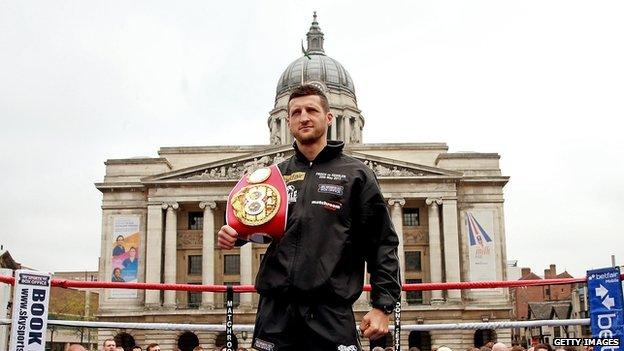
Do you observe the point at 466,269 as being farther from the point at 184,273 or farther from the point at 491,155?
the point at 184,273

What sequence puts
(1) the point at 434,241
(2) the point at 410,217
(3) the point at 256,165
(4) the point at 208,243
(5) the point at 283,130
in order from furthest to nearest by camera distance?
(5) the point at 283,130, (2) the point at 410,217, (3) the point at 256,165, (1) the point at 434,241, (4) the point at 208,243

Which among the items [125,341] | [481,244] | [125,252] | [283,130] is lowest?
[125,341]

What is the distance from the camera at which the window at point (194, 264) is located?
200ft

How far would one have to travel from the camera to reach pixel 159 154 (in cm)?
6781

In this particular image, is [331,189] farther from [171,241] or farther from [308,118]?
[171,241]

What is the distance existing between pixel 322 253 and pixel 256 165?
2204 inches

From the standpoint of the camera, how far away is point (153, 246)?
195 feet

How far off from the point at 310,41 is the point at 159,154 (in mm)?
34276

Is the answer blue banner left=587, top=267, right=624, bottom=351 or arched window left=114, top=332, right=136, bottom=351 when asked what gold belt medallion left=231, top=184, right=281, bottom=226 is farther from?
arched window left=114, top=332, right=136, bottom=351

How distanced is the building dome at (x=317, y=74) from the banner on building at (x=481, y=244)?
30132 mm

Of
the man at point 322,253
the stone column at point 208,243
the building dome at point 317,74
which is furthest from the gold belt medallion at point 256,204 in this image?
the building dome at point 317,74

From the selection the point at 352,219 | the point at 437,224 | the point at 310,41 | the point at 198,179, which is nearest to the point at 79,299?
the point at 198,179

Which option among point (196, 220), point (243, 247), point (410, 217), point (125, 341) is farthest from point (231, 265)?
point (125, 341)

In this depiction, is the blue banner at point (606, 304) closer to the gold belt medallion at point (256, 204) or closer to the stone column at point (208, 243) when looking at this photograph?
the gold belt medallion at point (256, 204)
